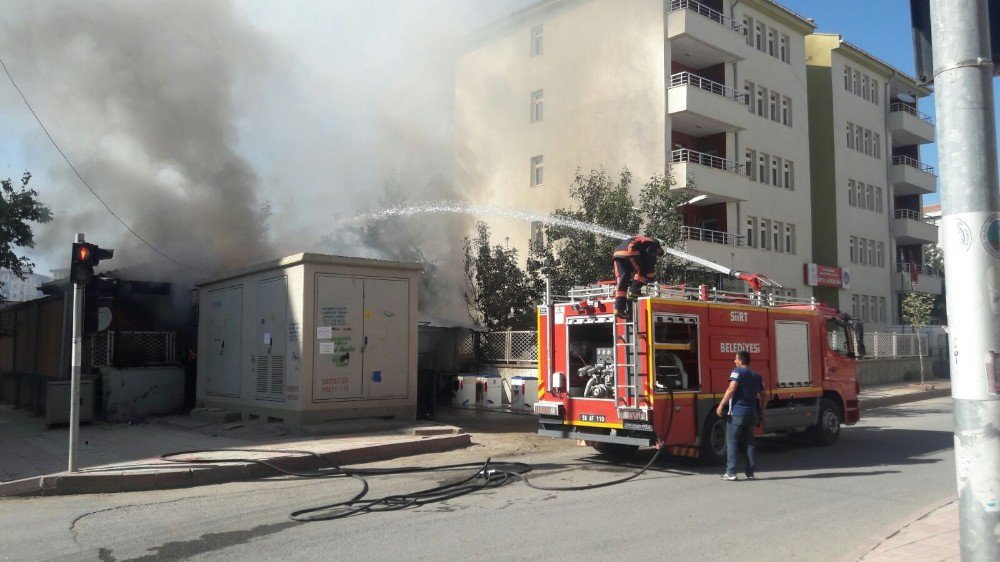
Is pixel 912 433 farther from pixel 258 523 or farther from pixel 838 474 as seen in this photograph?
pixel 258 523

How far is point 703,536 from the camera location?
22.2ft

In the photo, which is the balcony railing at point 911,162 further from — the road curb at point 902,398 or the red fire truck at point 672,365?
the red fire truck at point 672,365

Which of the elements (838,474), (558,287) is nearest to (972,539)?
(838,474)

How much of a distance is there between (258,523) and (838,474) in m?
7.36

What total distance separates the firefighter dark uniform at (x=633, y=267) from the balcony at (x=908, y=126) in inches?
1319

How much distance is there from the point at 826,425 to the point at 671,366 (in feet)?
14.3

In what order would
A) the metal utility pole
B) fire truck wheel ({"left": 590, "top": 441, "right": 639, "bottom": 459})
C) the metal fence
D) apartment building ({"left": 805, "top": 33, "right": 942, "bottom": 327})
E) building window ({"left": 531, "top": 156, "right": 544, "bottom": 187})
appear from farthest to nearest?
1. apartment building ({"left": 805, "top": 33, "right": 942, "bottom": 327})
2. building window ({"left": 531, "top": 156, "right": 544, "bottom": 187})
3. the metal fence
4. fire truck wheel ({"left": 590, "top": 441, "right": 639, "bottom": 459})
5. the metal utility pole

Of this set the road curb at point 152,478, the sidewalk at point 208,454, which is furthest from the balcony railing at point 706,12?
the road curb at point 152,478

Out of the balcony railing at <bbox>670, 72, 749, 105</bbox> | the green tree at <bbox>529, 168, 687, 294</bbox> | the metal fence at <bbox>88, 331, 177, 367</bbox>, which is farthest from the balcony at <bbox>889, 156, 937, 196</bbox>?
the metal fence at <bbox>88, 331, 177, 367</bbox>

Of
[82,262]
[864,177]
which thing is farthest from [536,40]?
[82,262]

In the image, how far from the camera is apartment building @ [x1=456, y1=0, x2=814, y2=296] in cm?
2625

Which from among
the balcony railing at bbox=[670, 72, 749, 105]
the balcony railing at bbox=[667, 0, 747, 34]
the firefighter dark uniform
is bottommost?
the firefighter dark uniform

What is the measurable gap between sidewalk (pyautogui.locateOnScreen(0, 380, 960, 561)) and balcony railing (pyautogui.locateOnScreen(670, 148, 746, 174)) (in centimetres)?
1331

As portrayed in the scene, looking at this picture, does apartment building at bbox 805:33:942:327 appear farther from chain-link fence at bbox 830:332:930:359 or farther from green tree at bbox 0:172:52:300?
green tree at bbox 0:172:52:300
